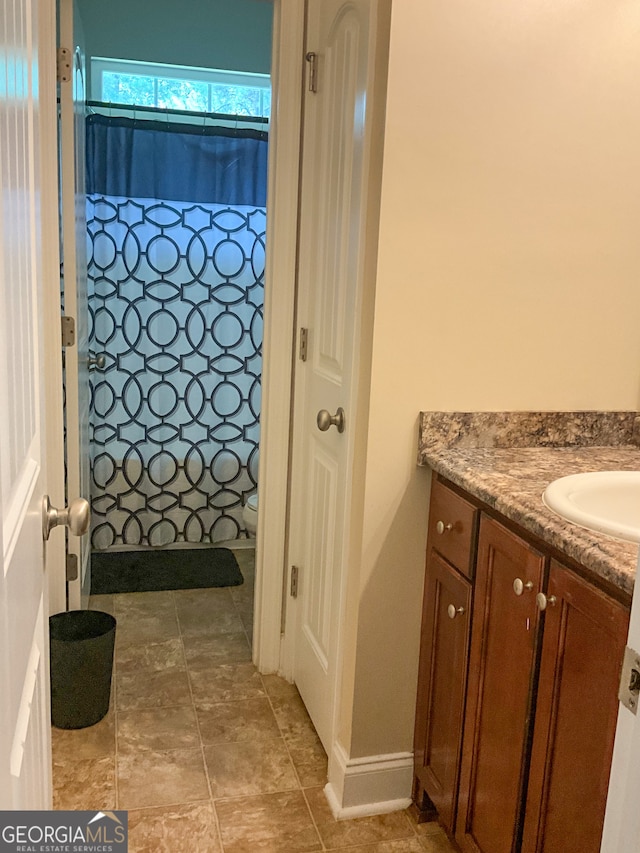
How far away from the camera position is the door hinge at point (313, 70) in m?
2.19

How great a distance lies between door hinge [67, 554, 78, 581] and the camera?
256 centimetres

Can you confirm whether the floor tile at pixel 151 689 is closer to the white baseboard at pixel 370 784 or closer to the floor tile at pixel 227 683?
the floor tile at pixel 227 683

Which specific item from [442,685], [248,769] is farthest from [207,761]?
[442,685]

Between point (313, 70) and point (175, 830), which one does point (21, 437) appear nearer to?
point (175, 830)

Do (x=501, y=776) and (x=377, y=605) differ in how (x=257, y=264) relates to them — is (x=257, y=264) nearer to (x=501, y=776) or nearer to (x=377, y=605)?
(x=377, y=605)

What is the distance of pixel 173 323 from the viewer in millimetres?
3441

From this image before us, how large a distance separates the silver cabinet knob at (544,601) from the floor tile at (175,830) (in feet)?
3.24

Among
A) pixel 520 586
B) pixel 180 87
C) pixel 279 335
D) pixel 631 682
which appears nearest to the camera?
pixel 631 682

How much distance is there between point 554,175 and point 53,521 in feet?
4.35

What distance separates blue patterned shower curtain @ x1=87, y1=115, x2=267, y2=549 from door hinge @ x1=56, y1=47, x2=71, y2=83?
0.92 m

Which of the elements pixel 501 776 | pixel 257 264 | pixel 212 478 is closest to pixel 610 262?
pixel 501 776

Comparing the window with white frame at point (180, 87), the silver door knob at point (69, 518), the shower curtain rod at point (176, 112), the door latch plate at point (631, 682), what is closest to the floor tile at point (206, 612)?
the silver door knob at point (69, 518)

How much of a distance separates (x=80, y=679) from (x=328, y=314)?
1233 mm

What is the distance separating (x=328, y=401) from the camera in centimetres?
210
